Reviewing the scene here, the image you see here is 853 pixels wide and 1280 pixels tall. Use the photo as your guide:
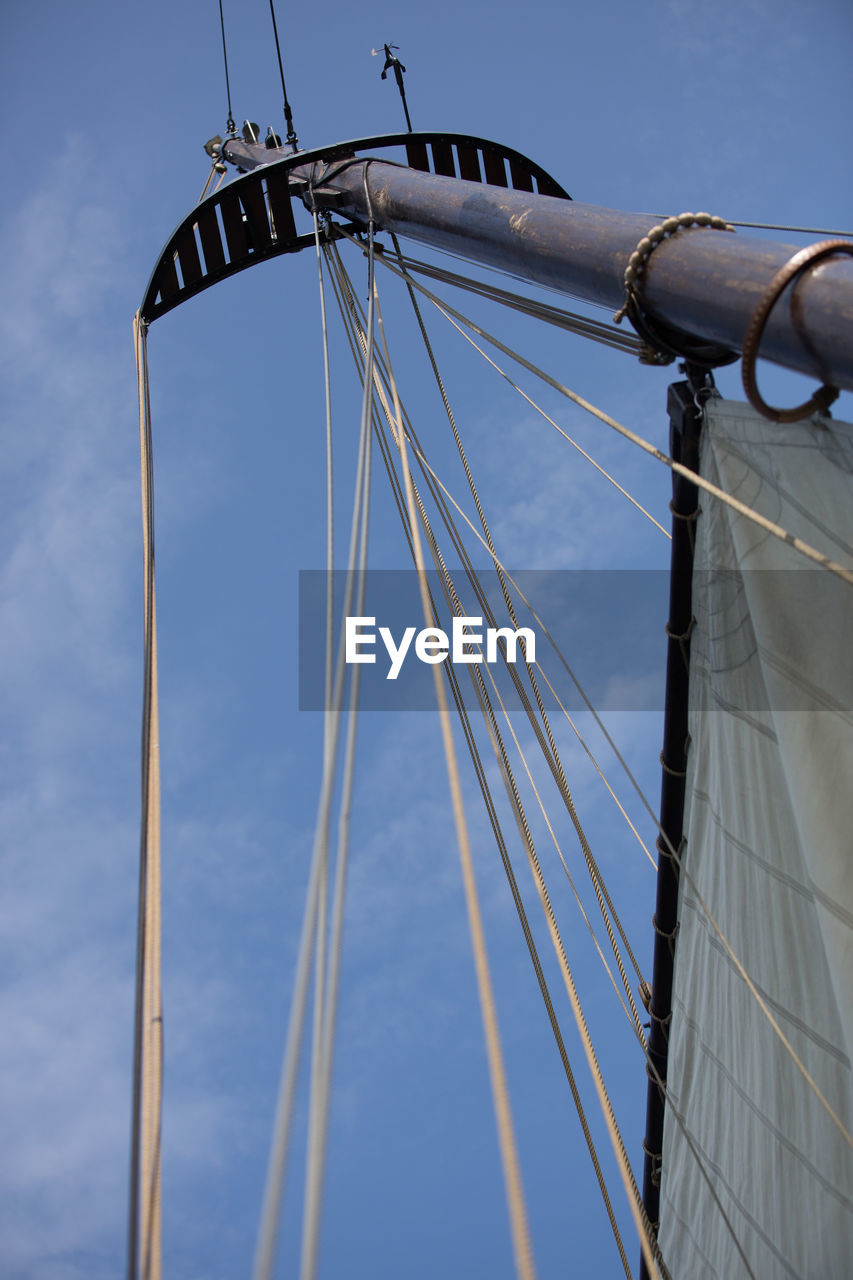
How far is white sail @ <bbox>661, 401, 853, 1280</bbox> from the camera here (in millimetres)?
3461

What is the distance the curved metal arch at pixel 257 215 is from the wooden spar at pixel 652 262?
1.72m

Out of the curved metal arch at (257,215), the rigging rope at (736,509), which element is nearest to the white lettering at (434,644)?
the rigging rope at (736,509)

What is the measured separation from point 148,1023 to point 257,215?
605cm

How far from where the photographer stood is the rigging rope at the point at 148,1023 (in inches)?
101

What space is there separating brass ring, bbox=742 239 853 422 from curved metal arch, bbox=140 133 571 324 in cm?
467

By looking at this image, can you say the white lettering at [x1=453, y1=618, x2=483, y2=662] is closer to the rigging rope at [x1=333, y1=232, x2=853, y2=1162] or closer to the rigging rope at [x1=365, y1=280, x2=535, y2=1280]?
the rigging rope at [x1=333, y1=232, x2=853, y2=1162]

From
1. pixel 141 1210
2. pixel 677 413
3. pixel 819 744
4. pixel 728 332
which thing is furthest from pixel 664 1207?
pixel 728 332

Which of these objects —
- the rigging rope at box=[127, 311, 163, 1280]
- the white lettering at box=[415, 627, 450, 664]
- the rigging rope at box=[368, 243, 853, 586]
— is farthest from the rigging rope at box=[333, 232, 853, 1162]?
the rigging rope at box=[127, 311, 163, 1280]

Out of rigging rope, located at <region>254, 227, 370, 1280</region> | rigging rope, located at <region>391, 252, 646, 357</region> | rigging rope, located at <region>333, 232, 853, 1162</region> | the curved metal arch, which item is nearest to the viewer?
rigging rope, located at <region>254, 227, 370, 1280</region>

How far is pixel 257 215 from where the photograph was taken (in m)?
7.32

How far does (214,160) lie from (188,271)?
4.65 m

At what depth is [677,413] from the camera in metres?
4.02

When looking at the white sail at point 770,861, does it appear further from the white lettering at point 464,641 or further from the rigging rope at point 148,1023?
the rigging rope at point 148,1023

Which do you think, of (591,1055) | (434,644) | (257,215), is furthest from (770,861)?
(257,215)
